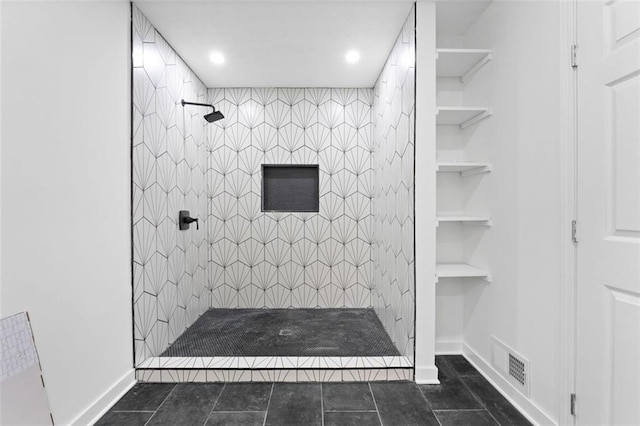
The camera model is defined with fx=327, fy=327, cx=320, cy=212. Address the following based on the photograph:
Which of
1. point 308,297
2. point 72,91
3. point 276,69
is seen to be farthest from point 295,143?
point 72,91

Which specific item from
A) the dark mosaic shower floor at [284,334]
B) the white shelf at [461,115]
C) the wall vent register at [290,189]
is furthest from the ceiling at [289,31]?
the dark mosaic shower floor at [284,334]

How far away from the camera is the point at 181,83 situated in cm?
279

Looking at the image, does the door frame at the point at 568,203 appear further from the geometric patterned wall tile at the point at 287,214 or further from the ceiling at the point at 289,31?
the geometric patterned wall tile at the point at 287,214

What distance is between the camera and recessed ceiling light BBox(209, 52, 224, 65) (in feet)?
8.82

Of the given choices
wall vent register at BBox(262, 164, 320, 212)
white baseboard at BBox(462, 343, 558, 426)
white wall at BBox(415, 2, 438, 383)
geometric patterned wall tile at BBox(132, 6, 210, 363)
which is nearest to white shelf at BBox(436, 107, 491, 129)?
white wall at BBox(415, 2, 438, 383)

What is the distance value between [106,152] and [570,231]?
240cm

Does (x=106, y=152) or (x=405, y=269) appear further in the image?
(x=405, y=269)

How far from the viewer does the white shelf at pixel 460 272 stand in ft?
7.11

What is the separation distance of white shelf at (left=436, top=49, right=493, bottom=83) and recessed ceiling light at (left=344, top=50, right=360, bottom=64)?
0.67 metres

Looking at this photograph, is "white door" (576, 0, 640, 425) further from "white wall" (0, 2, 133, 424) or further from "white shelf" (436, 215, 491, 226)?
"white wall" (0, 2, 133, 424)

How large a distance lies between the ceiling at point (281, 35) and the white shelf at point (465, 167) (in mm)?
1029

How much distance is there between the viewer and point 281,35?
2.39 metres

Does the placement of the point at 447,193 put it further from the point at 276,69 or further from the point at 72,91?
the point at 72,91

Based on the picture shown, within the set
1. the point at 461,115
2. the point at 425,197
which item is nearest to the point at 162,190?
the point at 425,197
